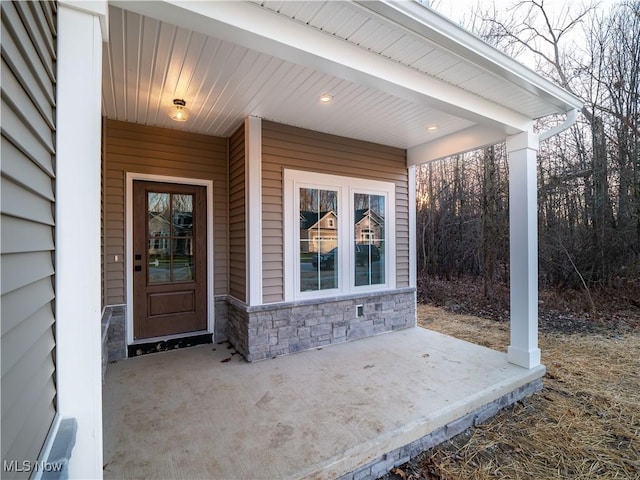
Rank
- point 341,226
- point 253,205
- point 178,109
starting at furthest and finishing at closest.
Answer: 1. point 341,226
2. point 253,205
3. point 178,109

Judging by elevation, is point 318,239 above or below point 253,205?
below

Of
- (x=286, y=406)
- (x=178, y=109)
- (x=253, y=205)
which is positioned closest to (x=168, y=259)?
(x=253, y=205)

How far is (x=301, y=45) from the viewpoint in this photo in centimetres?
186

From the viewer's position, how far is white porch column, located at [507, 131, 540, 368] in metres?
3.10

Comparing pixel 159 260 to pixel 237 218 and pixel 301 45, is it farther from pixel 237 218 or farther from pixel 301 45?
pixel 301 45

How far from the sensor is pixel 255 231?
3.52 metres

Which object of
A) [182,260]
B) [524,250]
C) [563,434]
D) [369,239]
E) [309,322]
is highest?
[369,239]

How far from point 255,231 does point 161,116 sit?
5.47 ft

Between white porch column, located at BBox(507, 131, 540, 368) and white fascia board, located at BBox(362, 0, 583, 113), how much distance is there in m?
0.53

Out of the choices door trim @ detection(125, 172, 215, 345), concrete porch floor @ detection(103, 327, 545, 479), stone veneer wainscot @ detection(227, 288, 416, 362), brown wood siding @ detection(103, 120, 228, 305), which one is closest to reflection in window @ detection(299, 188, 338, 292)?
stone veneer wainscot @ detection(227, 288, 416, 362)

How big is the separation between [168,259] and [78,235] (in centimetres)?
276

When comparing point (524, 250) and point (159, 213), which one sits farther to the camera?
point (159, 213)

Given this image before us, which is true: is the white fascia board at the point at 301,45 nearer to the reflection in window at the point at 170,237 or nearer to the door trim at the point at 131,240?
the door trim at the point at 131,240

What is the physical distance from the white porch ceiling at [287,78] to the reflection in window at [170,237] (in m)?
0.94
